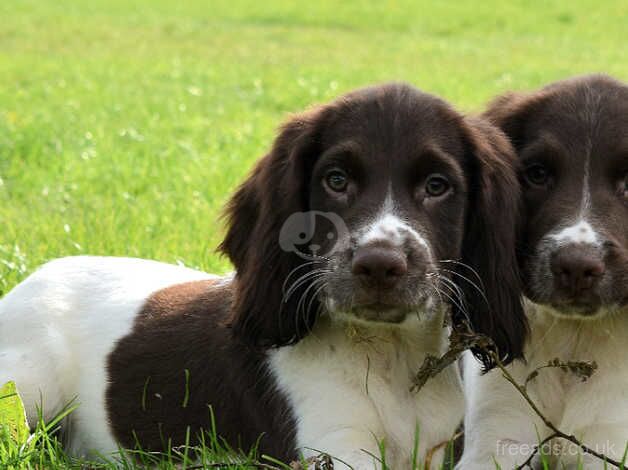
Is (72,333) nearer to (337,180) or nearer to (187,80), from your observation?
(337,180)

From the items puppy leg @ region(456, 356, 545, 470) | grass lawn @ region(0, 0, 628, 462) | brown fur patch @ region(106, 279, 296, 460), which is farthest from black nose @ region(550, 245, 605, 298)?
grass lawn @ region(0, 0, 628, 462)

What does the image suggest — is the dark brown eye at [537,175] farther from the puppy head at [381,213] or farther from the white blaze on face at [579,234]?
the white blaze on face at [579,234]

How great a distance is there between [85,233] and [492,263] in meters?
3.33

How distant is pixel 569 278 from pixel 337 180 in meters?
0.81

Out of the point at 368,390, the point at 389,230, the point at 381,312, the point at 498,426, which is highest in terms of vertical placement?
the point at 389,230

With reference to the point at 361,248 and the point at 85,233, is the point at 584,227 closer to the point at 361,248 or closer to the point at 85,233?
the point at 361,248

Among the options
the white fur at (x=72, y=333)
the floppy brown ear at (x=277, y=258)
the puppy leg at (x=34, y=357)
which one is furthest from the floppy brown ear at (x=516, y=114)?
the puppy leg at (x=34, y=357)

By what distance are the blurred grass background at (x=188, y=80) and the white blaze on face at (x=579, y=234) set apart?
1.82 meters

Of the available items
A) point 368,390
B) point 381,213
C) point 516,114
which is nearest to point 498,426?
point 368,390

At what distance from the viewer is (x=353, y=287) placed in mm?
3350

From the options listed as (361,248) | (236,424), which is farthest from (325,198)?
(236,424)

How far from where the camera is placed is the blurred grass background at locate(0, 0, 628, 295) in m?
6.87

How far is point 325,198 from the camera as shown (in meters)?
3.62

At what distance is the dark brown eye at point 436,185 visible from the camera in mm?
3576
